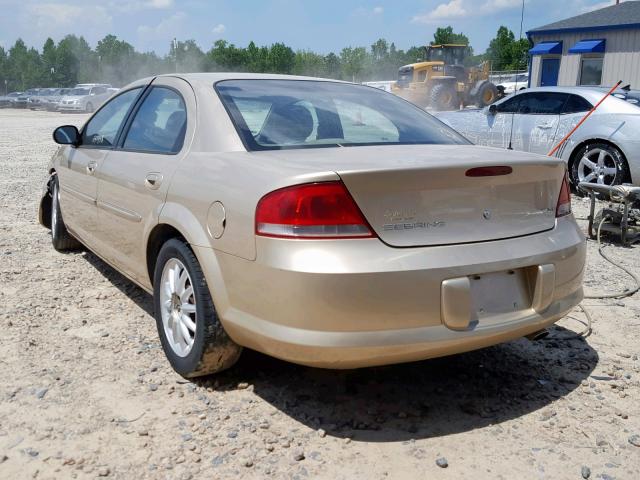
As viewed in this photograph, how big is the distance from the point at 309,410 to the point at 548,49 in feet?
90.1

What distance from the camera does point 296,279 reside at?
2447 mm

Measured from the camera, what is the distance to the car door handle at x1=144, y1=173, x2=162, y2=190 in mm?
3321

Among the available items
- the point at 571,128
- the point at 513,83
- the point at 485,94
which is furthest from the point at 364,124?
the point at 513,83

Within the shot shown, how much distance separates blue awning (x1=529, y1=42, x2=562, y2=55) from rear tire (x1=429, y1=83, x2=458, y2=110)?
499 cm

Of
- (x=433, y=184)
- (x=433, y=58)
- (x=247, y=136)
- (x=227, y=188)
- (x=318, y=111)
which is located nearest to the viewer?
(x=433, y=184)

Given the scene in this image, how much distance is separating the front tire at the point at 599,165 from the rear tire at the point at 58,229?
20.1 ft

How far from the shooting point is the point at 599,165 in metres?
8.05

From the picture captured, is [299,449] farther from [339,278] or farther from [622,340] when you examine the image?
[622,340]

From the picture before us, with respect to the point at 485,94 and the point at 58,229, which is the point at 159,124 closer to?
the point at 58,229

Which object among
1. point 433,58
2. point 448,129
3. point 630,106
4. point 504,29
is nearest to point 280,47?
point 504,29

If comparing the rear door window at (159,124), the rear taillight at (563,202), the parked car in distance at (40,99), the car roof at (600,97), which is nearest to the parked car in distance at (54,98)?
the parked car in distance at (40,99)

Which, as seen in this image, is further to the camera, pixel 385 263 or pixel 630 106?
pixel 630 106

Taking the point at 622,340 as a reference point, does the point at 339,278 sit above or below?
above

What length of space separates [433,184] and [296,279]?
0.68m
